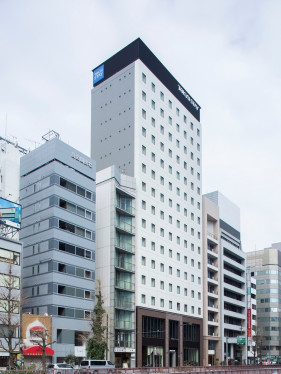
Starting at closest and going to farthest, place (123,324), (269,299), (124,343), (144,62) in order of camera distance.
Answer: (124,343)
(123,324)
(144,62)
(269,299)

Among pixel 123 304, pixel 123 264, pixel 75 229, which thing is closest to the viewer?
pixel 75 229

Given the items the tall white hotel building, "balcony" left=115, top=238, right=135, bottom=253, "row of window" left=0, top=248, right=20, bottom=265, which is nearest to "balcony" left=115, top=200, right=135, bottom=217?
the tall white hotel building

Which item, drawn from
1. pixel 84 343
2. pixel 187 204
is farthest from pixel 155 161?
pixel 84 343

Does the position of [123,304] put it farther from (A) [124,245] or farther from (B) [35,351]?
(B) [35,351]

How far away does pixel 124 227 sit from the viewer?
301ft

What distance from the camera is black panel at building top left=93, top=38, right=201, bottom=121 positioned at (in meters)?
105

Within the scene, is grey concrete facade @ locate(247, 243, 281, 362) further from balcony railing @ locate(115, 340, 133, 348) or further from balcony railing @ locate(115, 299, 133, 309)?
balcony railing @ locate(115, 340, 133, 348)

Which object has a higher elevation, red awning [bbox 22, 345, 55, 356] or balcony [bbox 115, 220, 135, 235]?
balcony [bbox 115, 220, 135, 235]

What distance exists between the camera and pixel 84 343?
7875 cm

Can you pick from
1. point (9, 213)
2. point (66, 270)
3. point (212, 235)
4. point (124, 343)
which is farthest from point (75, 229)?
point (212, 235)

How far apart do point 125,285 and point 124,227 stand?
387 inches

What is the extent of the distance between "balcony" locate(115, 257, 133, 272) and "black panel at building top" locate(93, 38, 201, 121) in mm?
38966

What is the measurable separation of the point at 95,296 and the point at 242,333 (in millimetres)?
67098

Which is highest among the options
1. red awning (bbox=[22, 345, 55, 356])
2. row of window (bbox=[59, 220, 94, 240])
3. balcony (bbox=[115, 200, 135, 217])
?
balcony (bbox=[115, 200, 135, 217])
